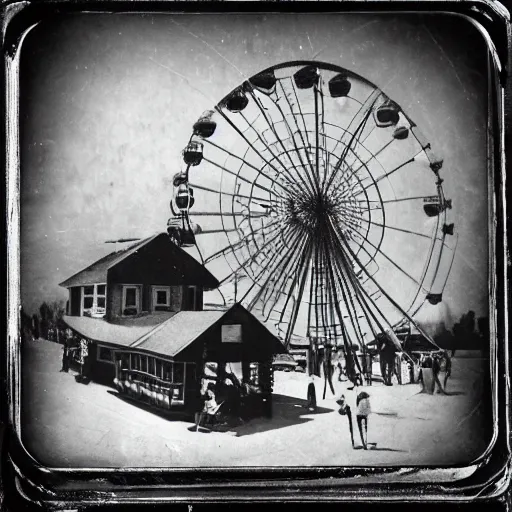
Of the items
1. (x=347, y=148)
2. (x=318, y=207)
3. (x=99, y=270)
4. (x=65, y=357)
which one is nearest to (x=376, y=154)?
(x=347, y=148)

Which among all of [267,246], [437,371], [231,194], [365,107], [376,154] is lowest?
[437,371]

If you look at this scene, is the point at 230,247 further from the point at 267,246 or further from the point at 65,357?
the point at 65,357

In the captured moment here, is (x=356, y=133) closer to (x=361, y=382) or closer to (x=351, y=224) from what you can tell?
(x=351, y=224)

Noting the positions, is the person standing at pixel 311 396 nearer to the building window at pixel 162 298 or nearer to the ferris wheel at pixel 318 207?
the ferris wheel at pixel 318 207

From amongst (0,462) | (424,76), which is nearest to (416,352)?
(424,76)

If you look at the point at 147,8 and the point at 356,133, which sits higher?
the point at 147,8
